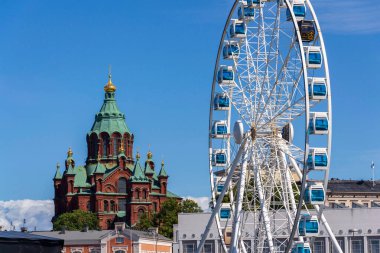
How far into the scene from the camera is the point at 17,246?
2119 cm

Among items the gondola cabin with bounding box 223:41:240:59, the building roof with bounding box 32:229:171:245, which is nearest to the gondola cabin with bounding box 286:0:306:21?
the gondola cabin with bounding box 223:41:240:59

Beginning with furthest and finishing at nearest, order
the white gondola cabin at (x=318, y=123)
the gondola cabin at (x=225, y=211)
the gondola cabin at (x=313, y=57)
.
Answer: the gondola cabin at (x=225, y=211) → the gondola cabin at (x=313, y=57) → the white gondola cabin at (x=318, y=123)

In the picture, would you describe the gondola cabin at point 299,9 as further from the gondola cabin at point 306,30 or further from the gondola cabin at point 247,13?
the gondola cabin at point 247,13

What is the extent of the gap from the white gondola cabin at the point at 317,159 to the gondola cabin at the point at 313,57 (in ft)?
15.7

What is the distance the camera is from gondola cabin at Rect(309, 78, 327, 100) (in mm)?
57344

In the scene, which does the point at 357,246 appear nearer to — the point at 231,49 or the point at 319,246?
the point at 319,246

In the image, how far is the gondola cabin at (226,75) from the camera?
6766cm

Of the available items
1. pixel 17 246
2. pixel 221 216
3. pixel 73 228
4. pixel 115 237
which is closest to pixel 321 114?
pixel 221 216

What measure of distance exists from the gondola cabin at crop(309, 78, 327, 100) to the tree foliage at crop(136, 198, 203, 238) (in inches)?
4696

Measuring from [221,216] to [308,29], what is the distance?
63.0 ft

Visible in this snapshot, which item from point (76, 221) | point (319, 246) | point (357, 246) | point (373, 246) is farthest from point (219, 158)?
point (76, 221)

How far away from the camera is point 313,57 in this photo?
190 feet

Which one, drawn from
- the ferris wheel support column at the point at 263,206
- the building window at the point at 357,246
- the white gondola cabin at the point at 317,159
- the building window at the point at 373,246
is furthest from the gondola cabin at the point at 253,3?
the building window at the point at 373,246

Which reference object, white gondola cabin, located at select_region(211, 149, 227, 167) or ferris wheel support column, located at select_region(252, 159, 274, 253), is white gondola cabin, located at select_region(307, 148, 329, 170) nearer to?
ferris wheel support column, located at select_region(252, 159, 274, 253)
